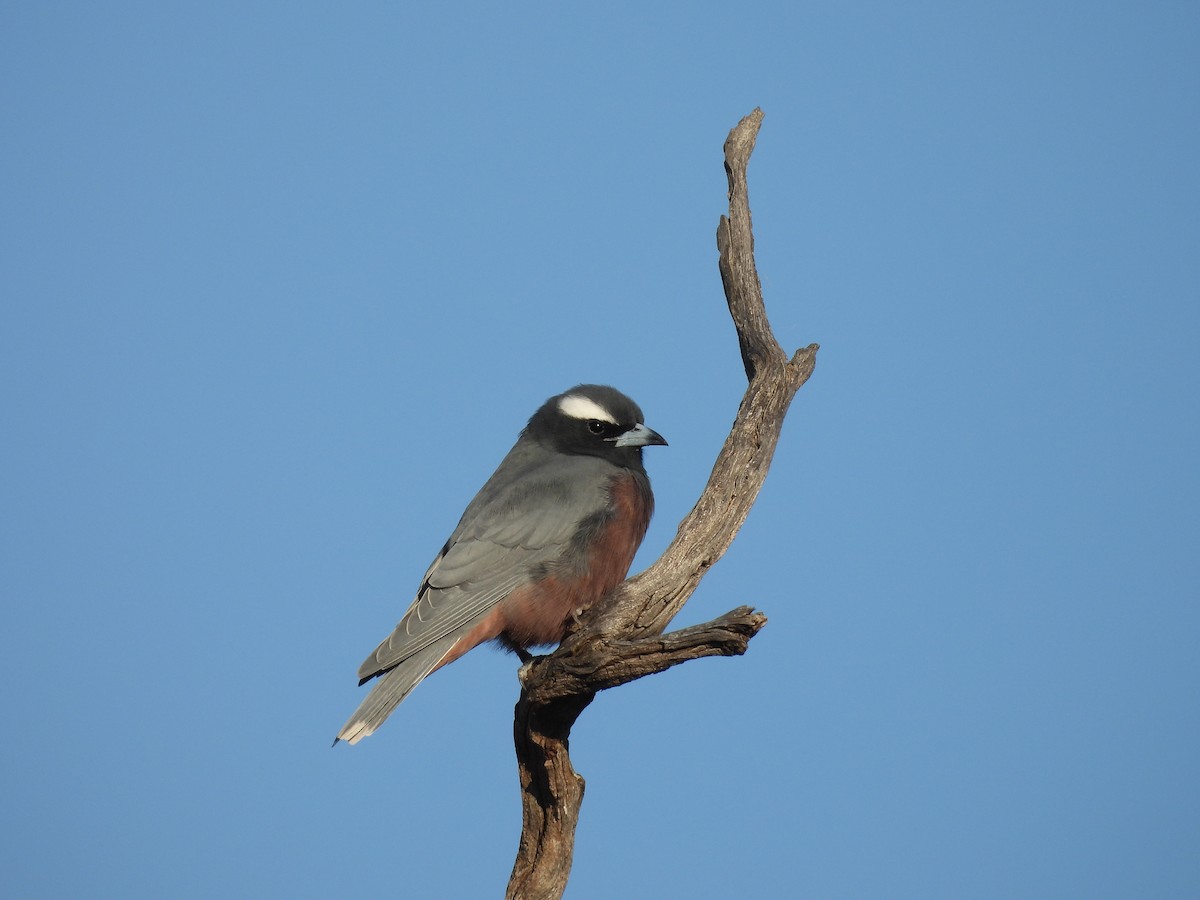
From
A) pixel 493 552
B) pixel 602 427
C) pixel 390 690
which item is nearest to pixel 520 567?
pixel 493 552

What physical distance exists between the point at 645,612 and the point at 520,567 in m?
1.43

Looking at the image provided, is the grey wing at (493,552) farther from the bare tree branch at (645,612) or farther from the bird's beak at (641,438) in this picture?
the bare tree branch at (645,612)

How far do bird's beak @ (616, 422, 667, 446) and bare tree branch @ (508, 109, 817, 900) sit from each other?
1.34 m

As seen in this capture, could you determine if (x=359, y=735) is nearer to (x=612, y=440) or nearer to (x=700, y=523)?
(x=700, y=523)

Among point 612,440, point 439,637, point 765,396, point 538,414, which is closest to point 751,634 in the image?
point 765,396

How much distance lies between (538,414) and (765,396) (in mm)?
2711

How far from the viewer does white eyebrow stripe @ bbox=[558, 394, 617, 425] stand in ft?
32.0

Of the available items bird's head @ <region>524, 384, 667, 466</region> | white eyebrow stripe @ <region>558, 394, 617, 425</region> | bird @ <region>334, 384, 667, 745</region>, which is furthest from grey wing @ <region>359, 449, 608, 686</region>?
white eyebrow stripe @ <region>558, 394, 617, 425</region>

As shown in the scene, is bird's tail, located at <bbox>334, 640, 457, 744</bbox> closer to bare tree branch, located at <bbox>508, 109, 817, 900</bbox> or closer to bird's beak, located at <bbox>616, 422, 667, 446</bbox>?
bare tree branch, located at <bbox>508, 109, 817, 900</bbox>

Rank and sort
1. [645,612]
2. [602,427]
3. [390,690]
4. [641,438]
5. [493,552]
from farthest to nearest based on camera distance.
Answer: [602,427] < [641,438] < [493,552] < [390,690] < [645,612]

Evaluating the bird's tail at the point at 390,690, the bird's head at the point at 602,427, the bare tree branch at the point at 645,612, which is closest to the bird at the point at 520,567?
the bird's tail at the point at 390,690

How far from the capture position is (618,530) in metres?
8.98

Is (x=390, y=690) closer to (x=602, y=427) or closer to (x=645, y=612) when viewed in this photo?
(x=645, y=612)

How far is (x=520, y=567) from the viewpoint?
873cm
